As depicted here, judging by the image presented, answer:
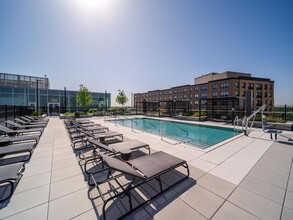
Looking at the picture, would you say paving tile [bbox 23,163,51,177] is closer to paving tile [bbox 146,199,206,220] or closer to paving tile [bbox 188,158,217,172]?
paving tile [bbox 146,199,206,220]

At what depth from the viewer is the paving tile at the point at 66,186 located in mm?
2430

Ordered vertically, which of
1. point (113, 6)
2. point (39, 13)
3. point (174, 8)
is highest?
point (174, 8)

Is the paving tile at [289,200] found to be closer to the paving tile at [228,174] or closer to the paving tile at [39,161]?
the paving tile at [228,174]

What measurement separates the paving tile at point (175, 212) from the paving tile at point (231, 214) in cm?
27

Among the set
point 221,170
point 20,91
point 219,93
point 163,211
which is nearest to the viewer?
point 163,211

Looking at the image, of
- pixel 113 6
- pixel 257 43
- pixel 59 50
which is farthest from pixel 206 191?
pixel 257 43

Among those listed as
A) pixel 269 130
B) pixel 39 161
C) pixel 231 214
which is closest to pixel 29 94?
pixel 39 161

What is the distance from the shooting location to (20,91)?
24.8 metres

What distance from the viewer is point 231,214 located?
192cm

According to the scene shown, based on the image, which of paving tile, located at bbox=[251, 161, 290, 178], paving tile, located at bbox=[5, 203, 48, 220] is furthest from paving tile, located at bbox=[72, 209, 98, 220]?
paving tile, located at bbox=[251, 161, 290, 178]

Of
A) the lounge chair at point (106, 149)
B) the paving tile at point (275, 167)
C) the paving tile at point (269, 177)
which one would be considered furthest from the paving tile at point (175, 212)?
the paving tile at point (275, 167)

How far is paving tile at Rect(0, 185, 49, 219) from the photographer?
A: 2.01 metres

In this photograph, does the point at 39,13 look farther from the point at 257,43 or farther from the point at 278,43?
the point at 278,43

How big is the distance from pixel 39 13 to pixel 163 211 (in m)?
10.2
